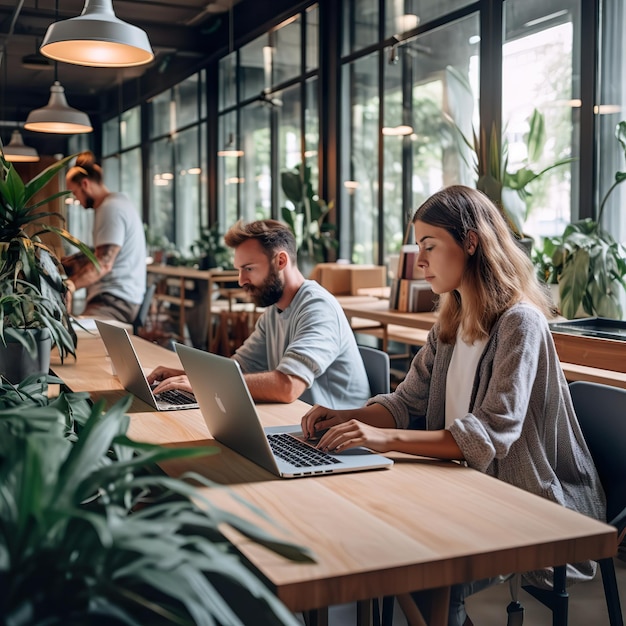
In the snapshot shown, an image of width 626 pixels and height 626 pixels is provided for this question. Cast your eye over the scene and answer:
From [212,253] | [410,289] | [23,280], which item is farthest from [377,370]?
[212,253]

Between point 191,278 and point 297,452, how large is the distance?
738 centimetres

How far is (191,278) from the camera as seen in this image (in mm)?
9039

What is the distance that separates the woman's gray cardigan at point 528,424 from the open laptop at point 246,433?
0.26m

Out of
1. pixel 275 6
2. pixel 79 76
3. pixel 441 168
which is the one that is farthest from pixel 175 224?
pixel 441 168

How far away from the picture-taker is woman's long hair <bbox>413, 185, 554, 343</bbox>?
1.97 metres

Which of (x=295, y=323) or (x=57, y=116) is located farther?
(x=57, y=116)

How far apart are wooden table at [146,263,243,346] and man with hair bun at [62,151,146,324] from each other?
2.65 m

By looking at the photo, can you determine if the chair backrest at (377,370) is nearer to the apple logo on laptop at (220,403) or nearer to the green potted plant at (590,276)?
the apple logo on laptop at (220,403)

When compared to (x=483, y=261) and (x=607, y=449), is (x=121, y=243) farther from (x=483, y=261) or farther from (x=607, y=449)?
(x=607, y=449)

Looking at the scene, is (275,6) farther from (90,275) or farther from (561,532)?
(561,532)

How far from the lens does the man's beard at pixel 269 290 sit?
2.77 m

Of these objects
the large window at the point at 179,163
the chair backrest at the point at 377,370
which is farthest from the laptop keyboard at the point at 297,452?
the large window at the point at 179,163

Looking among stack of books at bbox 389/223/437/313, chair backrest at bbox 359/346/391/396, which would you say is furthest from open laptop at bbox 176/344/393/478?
stack of books at bbox 389/223/437/313

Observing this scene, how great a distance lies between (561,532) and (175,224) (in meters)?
10.8
